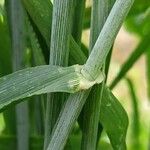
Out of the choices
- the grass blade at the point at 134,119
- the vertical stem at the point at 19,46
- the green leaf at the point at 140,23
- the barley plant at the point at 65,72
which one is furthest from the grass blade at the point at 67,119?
the grass blade at the point at 134,119

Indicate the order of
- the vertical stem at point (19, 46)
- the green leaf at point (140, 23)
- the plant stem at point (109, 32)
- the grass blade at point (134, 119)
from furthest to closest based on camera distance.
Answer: the grass blade at point (134, 119) → the green leaf at point (140, 23) → the vertical stem at point (19, 46) → the plant stem at point (109, 32)

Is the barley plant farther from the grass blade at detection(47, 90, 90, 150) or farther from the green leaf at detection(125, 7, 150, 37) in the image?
the green leaf at detection(125, 7, 150, 37)

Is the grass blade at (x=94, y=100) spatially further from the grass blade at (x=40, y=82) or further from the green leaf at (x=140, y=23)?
the green leaf at (x=140, y=23)

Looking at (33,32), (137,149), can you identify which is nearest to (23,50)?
(33,32)

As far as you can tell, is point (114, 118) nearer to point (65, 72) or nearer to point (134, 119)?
point (65, 72)

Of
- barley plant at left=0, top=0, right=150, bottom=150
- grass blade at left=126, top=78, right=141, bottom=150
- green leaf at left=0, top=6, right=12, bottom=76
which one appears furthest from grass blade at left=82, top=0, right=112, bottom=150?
grass blade at left=126, top=78, right=141, bottom=150

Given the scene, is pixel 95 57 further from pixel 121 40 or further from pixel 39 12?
pixel 121 40
